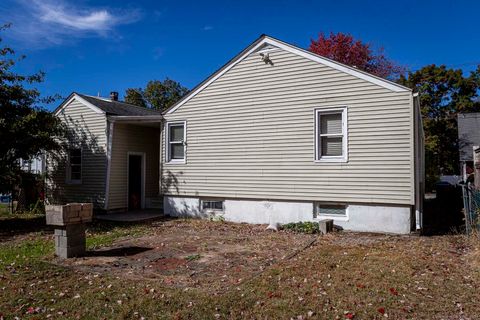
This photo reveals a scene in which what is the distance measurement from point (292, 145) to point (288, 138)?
24cm

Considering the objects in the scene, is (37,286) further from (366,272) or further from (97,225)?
(97,225)

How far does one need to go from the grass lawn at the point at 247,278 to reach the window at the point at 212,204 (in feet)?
9.68

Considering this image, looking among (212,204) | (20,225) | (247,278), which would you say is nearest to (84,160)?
(20,225)

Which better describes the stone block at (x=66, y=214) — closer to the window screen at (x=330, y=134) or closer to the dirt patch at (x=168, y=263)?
the dirt patch at (x=168, y=263)

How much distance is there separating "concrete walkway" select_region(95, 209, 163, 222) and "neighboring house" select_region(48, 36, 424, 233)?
0.71 meters

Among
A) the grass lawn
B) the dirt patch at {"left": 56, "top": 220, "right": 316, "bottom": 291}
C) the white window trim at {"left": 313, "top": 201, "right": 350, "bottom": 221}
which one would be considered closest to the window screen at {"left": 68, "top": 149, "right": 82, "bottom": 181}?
the grass lawn

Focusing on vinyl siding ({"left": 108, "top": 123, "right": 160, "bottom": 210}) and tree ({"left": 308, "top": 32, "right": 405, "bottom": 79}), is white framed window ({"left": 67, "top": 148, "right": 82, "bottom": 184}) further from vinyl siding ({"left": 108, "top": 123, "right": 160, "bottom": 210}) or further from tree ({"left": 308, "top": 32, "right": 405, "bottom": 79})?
tree ({"left": 308, "top": 32, "right": 405, "bottom": 79})

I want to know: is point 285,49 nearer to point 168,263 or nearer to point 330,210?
point 330,210

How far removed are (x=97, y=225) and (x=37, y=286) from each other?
6.12 metres

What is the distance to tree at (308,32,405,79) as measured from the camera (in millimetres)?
29750

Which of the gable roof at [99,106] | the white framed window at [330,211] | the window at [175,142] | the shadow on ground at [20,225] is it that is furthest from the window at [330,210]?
the gable roof at [99,106]

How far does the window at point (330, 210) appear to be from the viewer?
10.2 m

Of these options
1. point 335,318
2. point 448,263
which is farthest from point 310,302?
point 448,263

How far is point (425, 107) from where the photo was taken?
99.6 ft
